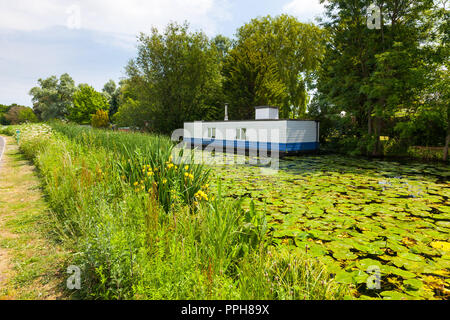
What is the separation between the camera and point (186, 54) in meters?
21.1

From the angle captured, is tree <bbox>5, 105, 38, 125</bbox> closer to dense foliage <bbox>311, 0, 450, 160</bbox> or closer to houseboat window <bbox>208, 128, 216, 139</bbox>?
houseboat window <bbox>208, 128, 216, 139</bbox>

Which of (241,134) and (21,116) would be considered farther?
(21,116)

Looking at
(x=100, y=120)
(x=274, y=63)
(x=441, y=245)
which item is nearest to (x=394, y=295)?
(x=441, y=245)

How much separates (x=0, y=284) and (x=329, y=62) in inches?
633

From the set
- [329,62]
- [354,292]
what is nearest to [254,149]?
[329,62]

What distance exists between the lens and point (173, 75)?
21.5 metres

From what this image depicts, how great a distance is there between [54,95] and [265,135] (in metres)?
48.9

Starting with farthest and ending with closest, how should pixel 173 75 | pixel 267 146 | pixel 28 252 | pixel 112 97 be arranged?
pixel 112 97, pixel 173 75, pixel 267 146, pixel 28 252

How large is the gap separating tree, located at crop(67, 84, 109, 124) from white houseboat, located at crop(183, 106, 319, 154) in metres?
36.2

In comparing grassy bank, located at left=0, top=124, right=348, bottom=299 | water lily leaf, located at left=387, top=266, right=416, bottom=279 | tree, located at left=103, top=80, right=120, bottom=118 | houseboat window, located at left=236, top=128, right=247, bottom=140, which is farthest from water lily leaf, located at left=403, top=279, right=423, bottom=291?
tree, located at left=103, top=80, right=120, bottom=118

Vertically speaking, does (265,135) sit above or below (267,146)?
above

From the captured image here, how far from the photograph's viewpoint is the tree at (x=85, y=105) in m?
43.8

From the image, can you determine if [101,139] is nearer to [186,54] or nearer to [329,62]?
[329,62]

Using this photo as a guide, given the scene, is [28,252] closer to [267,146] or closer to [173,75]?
[267,146]
